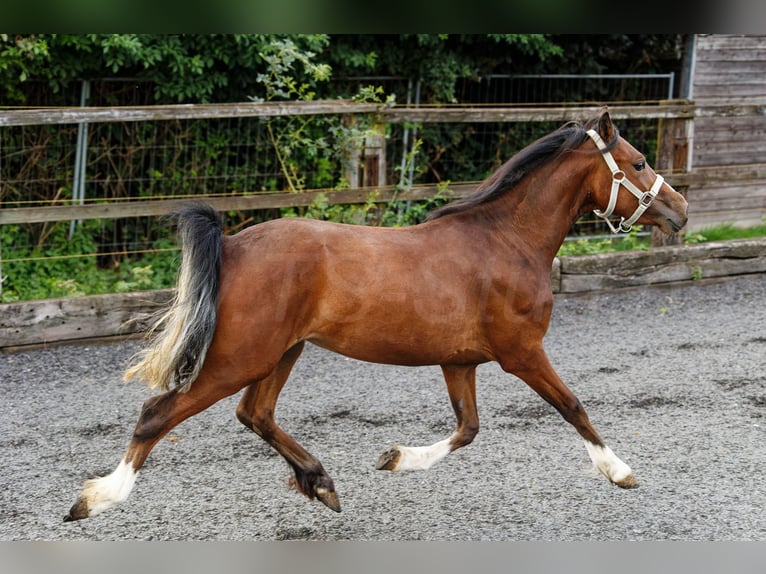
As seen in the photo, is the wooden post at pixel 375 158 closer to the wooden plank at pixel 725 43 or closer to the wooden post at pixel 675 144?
the wooden post at pixel 675 144

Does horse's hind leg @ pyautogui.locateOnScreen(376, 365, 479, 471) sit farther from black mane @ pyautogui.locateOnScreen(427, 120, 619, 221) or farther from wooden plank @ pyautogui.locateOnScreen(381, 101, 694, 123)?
wooden plank @ pyautogui.locateOnScreen(381, 101, 694, 123)

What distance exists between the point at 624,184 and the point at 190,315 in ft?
6.47

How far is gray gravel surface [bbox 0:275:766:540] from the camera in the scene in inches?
155

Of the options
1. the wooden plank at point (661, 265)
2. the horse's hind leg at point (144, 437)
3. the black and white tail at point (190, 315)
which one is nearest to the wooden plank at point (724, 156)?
the wooden plank at point (661, 265)

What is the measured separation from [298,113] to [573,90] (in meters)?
4.87

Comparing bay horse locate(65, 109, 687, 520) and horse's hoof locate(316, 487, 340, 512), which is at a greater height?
bay horse locate(65, 109, 687, 520)

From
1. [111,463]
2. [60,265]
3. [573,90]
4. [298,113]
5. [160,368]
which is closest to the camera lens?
[160,368]

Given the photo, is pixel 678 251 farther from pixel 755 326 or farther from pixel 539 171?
pixel 539 171

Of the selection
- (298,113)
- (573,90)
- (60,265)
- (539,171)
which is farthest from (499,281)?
(573,90)

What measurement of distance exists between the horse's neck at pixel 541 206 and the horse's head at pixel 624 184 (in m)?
0.09

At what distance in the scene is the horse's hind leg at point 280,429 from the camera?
375cm

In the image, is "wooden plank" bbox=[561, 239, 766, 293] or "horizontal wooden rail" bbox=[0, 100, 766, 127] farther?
"wooden plank" bbox=[561, 239, 766, 293]

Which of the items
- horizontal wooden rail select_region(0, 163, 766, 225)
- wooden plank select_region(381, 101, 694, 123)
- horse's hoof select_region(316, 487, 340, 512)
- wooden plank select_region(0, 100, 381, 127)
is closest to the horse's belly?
horse's hoof select_region(316, 487, 340, 512)

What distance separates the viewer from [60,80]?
8.48 meters
